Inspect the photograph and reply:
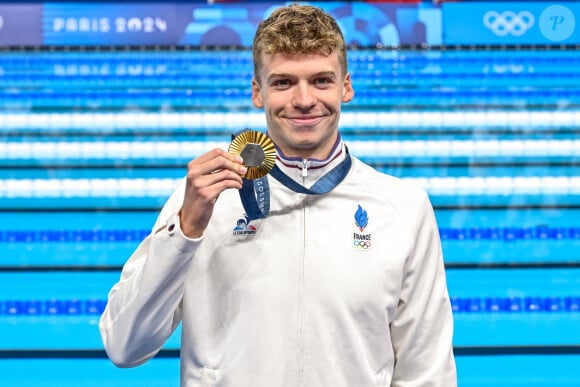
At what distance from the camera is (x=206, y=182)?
3.64 feet

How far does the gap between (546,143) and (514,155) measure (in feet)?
0.92

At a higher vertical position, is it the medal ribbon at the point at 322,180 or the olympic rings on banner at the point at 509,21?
the olympic rings on banner at the point at 509,21

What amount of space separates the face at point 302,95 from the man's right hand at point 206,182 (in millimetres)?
142

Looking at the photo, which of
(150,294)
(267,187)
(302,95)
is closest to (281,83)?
(302,95)

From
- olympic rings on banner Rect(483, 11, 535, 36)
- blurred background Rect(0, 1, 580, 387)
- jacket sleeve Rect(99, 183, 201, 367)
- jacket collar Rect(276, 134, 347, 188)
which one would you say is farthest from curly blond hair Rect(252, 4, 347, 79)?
olympic rings on banner Rect(483, 11, 535, 36)

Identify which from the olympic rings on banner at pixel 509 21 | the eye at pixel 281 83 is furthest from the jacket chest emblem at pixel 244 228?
the olympic rings on banner at pixel 509 21

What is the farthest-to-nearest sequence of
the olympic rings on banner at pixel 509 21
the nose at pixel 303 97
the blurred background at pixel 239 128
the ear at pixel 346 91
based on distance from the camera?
the olympic rings on banner at pixel 509 21 → the blurred background at pixel 239 128 → the ear at pixel 346 91 → the nose at pixel 303 97

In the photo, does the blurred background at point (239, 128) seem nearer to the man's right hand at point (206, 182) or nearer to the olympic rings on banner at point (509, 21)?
the olympic rings on banner at point (509, 21)

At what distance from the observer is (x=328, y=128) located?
1.26m

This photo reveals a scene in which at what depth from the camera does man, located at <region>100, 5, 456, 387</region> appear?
1.23 metres

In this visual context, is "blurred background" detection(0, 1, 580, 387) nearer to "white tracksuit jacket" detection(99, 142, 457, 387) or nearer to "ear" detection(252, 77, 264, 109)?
"white tracksuit jacket" detection(99, 142, 457, 387)

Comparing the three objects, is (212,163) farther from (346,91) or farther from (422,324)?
(422,324)

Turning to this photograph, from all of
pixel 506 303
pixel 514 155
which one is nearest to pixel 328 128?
pixel 506 303

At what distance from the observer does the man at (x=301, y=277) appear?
48.4 inches
